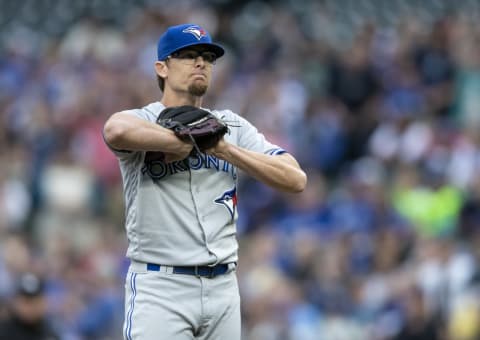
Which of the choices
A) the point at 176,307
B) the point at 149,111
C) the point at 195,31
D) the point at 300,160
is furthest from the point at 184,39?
the point at 300,160

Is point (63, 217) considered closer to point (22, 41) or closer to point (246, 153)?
point (22, 41)

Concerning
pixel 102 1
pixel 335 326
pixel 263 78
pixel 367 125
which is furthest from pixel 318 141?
pixel 102 1

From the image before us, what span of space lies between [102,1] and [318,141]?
17.1 ft

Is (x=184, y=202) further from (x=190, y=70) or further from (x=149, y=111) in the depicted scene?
(x=190, y=70)

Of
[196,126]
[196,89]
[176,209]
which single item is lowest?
[176,209]

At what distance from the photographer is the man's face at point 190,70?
5.25 meters

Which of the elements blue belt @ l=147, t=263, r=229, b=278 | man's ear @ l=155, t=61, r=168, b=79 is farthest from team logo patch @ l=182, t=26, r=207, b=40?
blue belt @ l=147, t=263, r=229, b=278

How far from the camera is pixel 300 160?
12.0 metres

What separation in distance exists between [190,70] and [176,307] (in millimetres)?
1075

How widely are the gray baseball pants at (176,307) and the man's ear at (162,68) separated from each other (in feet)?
2.88

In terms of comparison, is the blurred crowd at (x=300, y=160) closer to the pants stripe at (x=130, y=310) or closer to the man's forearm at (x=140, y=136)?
the pants stripe at (x=130, y=310)

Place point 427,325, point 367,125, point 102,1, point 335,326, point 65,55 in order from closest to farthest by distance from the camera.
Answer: point 427,325 → point 335,326 → point 367,125 → point 65,55 → point 102,1

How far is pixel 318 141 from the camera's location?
12.2 meters

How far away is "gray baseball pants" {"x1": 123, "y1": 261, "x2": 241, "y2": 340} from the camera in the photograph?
199 inches
